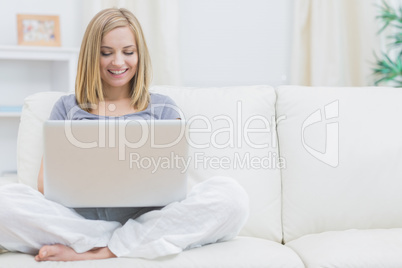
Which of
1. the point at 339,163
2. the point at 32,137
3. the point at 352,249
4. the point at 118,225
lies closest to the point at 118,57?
the point at 32,137

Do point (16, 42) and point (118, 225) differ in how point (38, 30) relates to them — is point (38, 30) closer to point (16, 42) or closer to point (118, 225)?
point (16, 42)

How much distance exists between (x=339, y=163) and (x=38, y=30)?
156 cm

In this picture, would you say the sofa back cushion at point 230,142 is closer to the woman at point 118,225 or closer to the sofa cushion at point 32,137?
the sofa cushion at point 32,137

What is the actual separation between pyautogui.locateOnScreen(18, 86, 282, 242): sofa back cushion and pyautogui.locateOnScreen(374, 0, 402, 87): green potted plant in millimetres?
1311

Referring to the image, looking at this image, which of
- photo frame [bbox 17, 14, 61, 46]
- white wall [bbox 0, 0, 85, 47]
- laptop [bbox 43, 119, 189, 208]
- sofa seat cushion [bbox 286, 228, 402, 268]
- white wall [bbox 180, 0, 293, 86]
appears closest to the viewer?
laptop [bbox 43, 119, 189, 208]

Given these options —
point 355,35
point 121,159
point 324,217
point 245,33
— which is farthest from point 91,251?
point 355,35

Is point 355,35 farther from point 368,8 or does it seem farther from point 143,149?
point 143,149

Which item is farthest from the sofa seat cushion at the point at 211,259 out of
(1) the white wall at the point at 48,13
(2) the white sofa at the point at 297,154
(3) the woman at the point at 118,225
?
(1) the white wall at the point at 48,13

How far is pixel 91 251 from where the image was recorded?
4.72 feet

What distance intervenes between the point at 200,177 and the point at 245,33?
1.54m

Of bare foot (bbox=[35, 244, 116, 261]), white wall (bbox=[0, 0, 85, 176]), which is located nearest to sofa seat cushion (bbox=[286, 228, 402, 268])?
bare foot (bbox=[35, 244, 116, 261])

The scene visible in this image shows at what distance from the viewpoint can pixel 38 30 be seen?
2.60 metres

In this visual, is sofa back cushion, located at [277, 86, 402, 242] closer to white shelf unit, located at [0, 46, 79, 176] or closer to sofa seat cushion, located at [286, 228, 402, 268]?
sofa seat cushion, located at [286, 228, 402, 268]

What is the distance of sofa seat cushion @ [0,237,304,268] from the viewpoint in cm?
135
